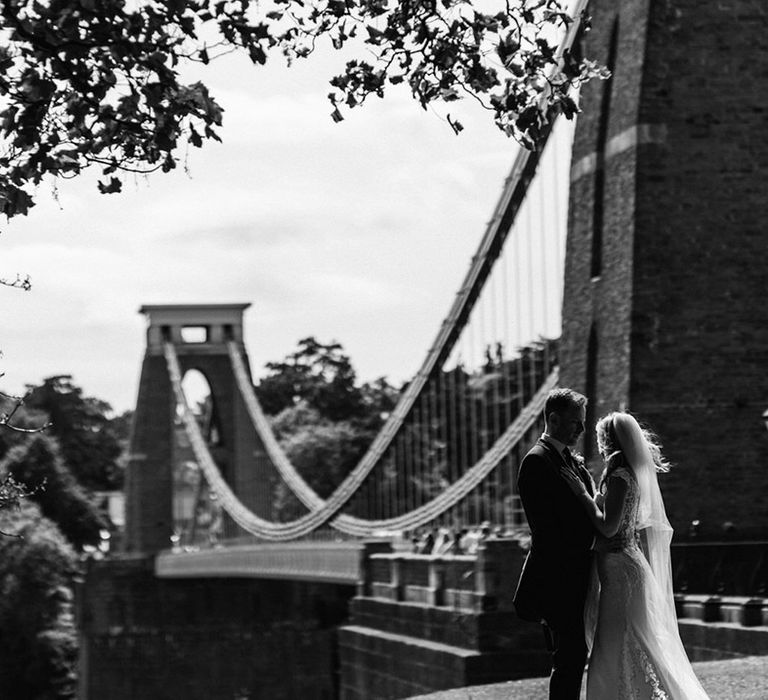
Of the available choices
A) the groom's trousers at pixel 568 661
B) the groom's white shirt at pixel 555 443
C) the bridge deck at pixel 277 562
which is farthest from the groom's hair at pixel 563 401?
the bridge deck at pixel 277 562

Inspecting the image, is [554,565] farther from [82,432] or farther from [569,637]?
[82,432]

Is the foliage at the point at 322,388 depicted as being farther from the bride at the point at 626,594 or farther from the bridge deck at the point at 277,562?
the bride at the point at 626,594

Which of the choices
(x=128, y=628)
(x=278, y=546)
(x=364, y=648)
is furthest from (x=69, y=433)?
(x=364, y=648)

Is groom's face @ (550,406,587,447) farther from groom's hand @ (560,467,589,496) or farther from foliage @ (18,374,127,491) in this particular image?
foliage @ (18,374,127,491)

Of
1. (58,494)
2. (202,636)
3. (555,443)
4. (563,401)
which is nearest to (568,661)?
(555,443)

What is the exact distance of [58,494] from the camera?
251 ft

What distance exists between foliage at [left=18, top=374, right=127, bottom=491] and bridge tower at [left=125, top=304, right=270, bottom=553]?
17346 millimetres

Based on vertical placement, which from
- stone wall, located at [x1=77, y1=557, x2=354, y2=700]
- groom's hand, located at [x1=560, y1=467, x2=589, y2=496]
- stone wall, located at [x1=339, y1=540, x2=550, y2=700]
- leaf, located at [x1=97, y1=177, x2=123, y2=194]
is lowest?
stone wall, located at [x1=77, y1=557, x2=354, y2=700]

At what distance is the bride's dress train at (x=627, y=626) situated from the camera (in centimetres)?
870

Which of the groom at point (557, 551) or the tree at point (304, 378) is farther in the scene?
the tree at point (304, 378)

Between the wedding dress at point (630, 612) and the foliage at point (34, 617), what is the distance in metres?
50.8

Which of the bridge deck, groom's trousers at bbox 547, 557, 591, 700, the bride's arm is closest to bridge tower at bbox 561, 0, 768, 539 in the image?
the bridge deck

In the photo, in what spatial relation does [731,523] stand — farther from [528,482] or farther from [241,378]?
[241,378]

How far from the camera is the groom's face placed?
8.52 metres
